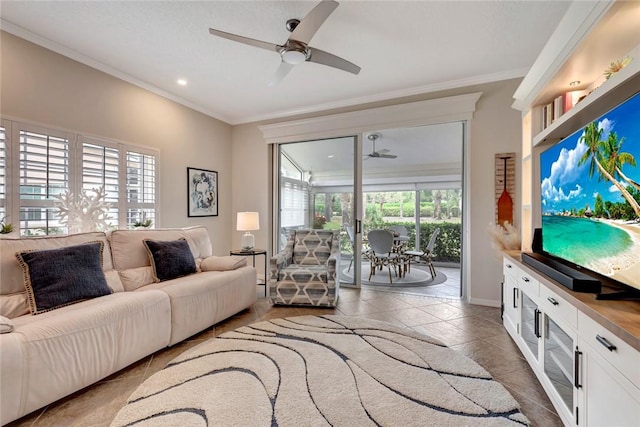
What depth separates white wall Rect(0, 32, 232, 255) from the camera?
8.67 ft

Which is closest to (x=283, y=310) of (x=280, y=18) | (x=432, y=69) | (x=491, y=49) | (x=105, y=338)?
(x=105, y=338)

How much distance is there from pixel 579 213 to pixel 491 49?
2.10 meters

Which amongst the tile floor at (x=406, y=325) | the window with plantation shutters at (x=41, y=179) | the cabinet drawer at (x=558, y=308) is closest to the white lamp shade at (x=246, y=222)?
the tile floor at (x=406, y=325)

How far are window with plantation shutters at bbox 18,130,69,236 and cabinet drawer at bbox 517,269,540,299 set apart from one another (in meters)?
4.18

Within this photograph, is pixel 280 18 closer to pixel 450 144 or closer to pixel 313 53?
pixel 313 53

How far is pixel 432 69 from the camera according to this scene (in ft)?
11.1

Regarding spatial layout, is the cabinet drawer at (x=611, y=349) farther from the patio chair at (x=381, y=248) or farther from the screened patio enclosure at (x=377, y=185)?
the patio chair at (x=381, y=248)

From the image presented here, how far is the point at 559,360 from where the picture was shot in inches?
65.9

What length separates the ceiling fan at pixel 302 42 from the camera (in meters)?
1.98

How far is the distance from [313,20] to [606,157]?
1909 millimetres

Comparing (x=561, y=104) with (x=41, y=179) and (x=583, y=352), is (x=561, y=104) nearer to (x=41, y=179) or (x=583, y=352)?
(x=583, y=352)

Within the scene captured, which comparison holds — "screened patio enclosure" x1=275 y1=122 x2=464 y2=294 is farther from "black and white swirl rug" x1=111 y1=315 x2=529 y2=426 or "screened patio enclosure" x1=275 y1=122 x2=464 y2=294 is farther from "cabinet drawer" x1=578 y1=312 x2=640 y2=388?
"cabinet drawer" x1=578 y1=312 x2=640 y2=388

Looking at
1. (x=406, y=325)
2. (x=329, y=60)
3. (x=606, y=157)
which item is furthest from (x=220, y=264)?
(x=606, y=157)

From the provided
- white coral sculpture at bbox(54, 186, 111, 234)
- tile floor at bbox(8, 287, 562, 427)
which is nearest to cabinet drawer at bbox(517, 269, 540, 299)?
tile floor at bbox(8, 287, 562, 427)
